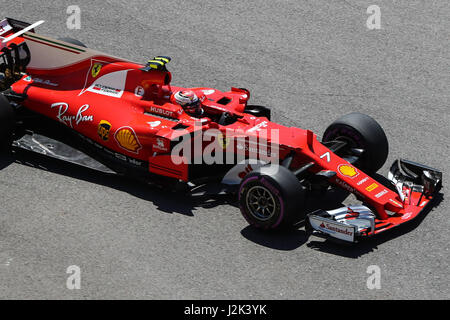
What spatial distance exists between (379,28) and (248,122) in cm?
683

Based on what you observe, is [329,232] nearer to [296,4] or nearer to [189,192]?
[189,192]

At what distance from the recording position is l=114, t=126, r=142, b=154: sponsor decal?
10.8 metres

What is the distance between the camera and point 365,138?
1096 centimetres

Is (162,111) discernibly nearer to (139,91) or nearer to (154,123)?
(154,123)

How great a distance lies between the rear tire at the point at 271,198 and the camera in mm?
9531

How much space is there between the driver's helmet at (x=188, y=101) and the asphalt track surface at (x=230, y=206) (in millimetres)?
1373

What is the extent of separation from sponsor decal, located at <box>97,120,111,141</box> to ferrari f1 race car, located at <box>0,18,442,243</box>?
0.6 inches

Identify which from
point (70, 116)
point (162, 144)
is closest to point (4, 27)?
point (70, 116)

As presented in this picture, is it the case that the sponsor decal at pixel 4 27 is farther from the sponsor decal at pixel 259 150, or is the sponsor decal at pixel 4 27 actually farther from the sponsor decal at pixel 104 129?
the sponsor decal at pixel 259 150

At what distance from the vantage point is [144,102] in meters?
11.2

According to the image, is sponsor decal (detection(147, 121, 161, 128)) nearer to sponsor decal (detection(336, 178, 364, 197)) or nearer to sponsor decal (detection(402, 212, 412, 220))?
sponsor decal (detection(336, 178, 364, 197))

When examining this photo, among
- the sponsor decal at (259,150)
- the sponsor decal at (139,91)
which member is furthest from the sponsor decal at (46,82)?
the sponsor decal at (259,150)

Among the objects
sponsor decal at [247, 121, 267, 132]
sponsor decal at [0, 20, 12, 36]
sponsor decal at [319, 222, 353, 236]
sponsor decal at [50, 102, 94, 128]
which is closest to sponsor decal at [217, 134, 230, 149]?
sponsor decal at [247, 121, 267, 132]

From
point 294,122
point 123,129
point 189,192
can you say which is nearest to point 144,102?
point 123,129
